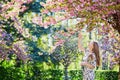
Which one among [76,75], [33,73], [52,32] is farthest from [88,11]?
[52,32]

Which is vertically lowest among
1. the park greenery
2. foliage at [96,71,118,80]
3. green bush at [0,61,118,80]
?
foliage at [96,71,118,80]

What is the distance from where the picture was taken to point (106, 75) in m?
24.0

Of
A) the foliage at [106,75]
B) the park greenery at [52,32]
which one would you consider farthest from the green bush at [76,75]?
the foliage at [106,75]

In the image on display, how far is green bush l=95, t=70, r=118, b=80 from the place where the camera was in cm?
2325

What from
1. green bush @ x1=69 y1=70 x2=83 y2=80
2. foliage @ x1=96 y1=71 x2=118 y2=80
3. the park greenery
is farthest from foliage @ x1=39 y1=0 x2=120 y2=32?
green bush @ x1=69 y1=70 x2=83 y2=80

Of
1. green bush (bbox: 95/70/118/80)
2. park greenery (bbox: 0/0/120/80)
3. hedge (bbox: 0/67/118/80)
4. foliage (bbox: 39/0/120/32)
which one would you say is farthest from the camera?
green bush (bbox: 95/70/118/80)

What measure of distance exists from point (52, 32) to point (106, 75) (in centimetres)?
795

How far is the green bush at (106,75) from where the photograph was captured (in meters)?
23.2

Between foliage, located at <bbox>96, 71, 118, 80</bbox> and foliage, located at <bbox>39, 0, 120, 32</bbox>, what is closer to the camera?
foliage, located at <bbox>39, 0, 120, 32</bbox>

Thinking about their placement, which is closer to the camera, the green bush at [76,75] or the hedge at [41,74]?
the hedge at [41,74]

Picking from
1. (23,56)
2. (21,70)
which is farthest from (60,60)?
(23,56)

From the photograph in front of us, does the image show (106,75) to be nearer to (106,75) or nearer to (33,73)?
(106,75)

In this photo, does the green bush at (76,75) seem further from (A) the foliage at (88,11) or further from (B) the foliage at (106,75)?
(A) the foliage at (88,11)

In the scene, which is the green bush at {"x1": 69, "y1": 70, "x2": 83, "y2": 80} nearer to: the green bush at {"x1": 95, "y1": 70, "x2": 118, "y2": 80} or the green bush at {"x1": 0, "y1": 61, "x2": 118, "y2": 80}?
the green bush at {"x1": 0, "y1": 61, "x2": 118, "y2": 80}
